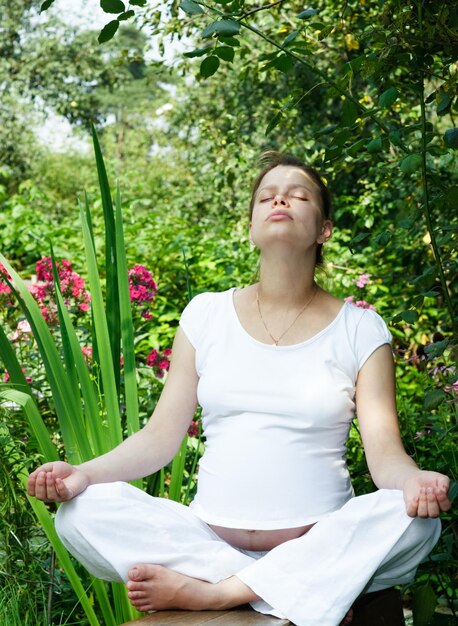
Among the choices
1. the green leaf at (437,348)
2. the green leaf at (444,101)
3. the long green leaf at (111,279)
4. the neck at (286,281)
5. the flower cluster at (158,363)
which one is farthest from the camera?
the flower cluster at (158,363)

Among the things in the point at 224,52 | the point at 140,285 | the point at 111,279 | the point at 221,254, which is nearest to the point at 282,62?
the point at 224,52

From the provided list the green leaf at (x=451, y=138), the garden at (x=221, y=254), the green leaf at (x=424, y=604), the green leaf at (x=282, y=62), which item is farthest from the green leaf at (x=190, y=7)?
the green leaf at (x=424, y=604)

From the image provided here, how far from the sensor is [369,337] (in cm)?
215

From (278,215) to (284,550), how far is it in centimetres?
84

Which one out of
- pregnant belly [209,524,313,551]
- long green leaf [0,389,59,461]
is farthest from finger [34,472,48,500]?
pregnant belly [209,524,313,551]

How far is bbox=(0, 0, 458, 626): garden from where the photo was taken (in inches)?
79.8

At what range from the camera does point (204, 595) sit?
1846 mm

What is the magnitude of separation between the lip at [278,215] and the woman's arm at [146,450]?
411mm

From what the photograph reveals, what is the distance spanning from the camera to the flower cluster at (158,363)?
3.16 meters

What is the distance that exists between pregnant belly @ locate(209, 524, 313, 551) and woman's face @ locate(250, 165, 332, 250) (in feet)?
2.37

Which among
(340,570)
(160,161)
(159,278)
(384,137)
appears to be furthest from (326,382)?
(160,161)

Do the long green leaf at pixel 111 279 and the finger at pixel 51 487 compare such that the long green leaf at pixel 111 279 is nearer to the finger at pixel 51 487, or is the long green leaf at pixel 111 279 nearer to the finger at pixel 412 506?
the finger at pixel 51 487

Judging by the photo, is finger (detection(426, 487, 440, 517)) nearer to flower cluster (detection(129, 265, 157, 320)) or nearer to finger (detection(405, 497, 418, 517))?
finger (detection(405, 497, 418, 517))

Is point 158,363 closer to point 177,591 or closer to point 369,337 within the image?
point 369,337
